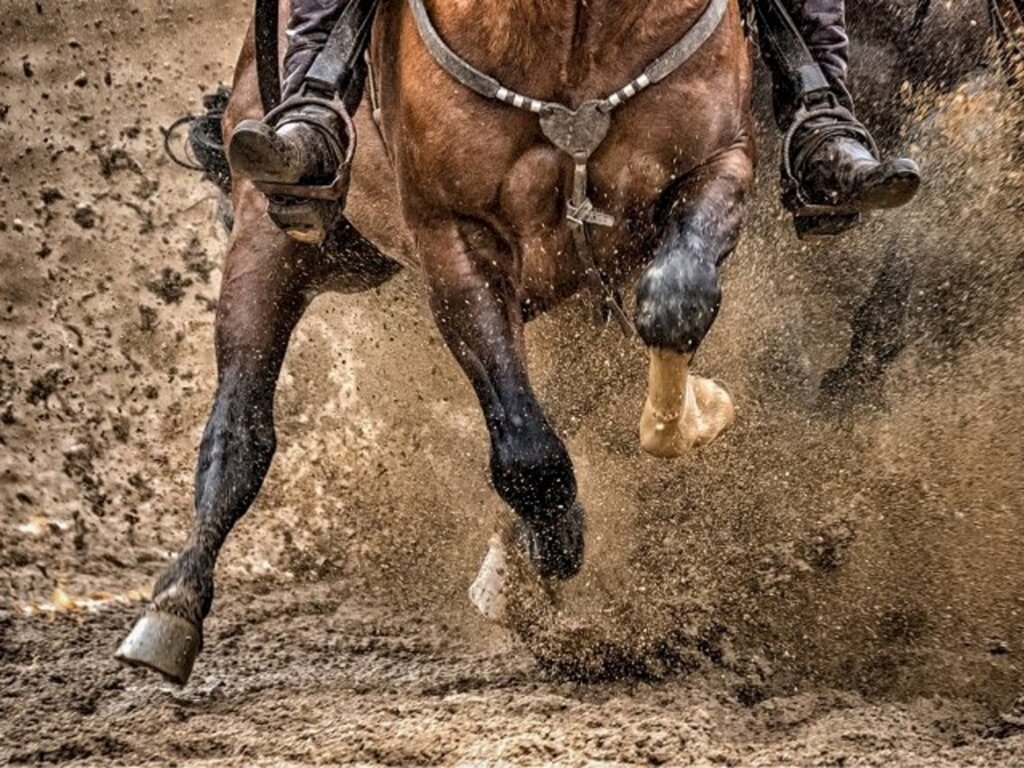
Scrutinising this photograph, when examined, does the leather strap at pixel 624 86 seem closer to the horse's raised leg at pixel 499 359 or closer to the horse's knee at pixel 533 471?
the horse's raised leg at pixel 499 359

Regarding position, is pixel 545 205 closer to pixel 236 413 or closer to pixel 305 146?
pixel 305 146

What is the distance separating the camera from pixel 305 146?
12.1 feet

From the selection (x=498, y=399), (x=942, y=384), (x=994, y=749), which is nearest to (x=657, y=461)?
(x=942, y=384)

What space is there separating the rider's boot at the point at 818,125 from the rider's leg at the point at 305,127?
3.73 ft

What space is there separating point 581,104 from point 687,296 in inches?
20.8

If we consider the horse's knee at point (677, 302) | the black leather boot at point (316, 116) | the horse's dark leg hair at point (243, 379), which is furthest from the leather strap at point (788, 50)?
the horse's dark leg hair at point (243, 379)

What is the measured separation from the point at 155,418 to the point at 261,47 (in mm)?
2188

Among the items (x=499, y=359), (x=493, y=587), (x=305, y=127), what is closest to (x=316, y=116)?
(x=305, y=127)

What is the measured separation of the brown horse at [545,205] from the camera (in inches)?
136

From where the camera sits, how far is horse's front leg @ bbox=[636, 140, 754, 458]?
3385 mm

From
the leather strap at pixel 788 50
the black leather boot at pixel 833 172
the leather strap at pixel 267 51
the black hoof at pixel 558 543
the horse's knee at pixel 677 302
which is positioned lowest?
the black hoof at pixel 558 543

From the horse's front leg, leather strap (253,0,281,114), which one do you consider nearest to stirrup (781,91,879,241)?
the horse's front leg

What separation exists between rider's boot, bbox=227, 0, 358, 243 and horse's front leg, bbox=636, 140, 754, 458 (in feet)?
2.87

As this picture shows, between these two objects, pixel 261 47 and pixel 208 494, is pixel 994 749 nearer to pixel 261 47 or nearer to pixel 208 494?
pixel 208 494
